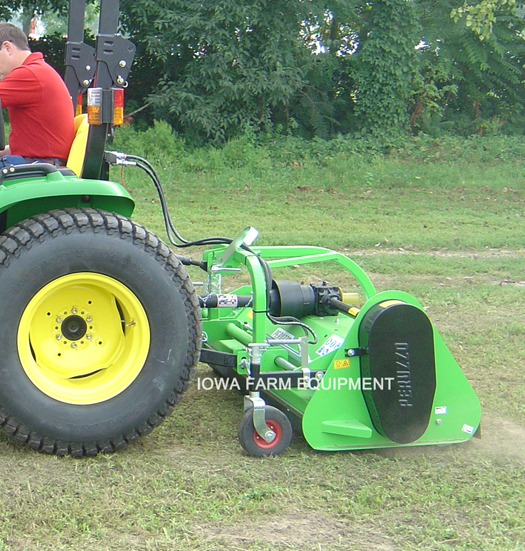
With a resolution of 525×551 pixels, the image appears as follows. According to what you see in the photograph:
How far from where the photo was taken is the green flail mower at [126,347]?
292 centimetres

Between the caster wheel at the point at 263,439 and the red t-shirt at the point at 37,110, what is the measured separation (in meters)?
1.48

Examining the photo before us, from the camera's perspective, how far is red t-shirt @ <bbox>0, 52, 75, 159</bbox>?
3.32 m

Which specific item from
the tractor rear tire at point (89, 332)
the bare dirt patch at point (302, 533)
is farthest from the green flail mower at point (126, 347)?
the bare dirt patch at point (302, 533)

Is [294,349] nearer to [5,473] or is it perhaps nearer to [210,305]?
[210,305]

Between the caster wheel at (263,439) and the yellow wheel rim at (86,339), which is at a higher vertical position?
the yellow wheel rim at (86,339)

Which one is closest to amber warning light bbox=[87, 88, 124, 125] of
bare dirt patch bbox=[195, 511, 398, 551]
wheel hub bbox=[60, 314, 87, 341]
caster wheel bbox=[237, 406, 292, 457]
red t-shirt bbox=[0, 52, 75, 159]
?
red t-shirt bbox=[0, 52, 75, 159]

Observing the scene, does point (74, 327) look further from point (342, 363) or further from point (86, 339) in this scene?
point (342, 363)

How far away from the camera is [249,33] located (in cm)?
1270

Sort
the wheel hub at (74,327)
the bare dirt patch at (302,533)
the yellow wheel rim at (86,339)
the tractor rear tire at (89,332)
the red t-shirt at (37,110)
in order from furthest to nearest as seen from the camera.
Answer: the red t-shirt at (37,110)
the wheel hub at (74,327)
the yellow wheel rim at (86,339)
the tractor rear tire at (89,332)
the bare dirt patch at (302,533)

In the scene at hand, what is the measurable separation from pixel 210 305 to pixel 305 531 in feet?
4.38

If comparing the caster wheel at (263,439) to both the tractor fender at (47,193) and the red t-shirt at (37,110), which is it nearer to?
the tractor fender at (47,193)

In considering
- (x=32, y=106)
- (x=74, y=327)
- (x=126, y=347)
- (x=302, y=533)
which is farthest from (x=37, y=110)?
(x=302, y=533)

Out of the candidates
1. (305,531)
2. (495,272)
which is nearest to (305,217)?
(495,272)

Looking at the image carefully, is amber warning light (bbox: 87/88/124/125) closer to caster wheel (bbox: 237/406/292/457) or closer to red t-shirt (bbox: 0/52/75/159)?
red t-shirt (bbox: 0/52/75/159)
